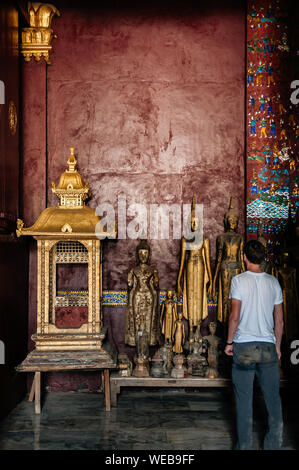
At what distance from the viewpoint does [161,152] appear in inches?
258

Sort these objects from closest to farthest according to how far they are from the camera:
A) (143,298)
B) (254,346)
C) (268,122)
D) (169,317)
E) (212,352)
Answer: (254,346) → (212,352) → (143,298) → (169,317) → (268,122)

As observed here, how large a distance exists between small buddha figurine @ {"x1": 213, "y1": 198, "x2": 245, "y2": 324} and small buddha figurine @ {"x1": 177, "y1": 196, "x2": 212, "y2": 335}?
0.14 meters

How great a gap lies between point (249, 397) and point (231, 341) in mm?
466

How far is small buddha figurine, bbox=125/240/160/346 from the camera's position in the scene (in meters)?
5.99

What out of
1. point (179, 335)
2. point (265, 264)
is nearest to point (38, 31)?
point (265, 264)

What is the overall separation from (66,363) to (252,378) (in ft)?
7.24

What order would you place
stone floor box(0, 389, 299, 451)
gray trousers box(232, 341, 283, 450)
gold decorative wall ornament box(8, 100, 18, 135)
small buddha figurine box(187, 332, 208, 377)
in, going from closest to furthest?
gray trousers box(232, 341, 283, 450)
stone floor box(0, 389, 299, 451)
gold decorative wall ornament box(8, 100, 18, 135)
small buddha figurine box(187, 332, 208, 377)

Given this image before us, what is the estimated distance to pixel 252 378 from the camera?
3947mm

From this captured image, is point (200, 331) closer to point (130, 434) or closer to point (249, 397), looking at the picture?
point (130, 434)

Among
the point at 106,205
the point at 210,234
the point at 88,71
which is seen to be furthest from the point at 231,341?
the point at 88,71

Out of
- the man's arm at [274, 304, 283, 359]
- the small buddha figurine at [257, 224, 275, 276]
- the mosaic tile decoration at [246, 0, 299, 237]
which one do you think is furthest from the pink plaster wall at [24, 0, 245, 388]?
the man's arm at [274, 304, 283, 359]

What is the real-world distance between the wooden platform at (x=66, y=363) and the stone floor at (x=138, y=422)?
0.99 ft

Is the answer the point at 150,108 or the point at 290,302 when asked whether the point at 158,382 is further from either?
the point at 150,108

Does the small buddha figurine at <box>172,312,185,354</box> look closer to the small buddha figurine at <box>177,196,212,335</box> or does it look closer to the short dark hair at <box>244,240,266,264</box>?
the small buddha figurine at <box>177,196,212,335</box>
